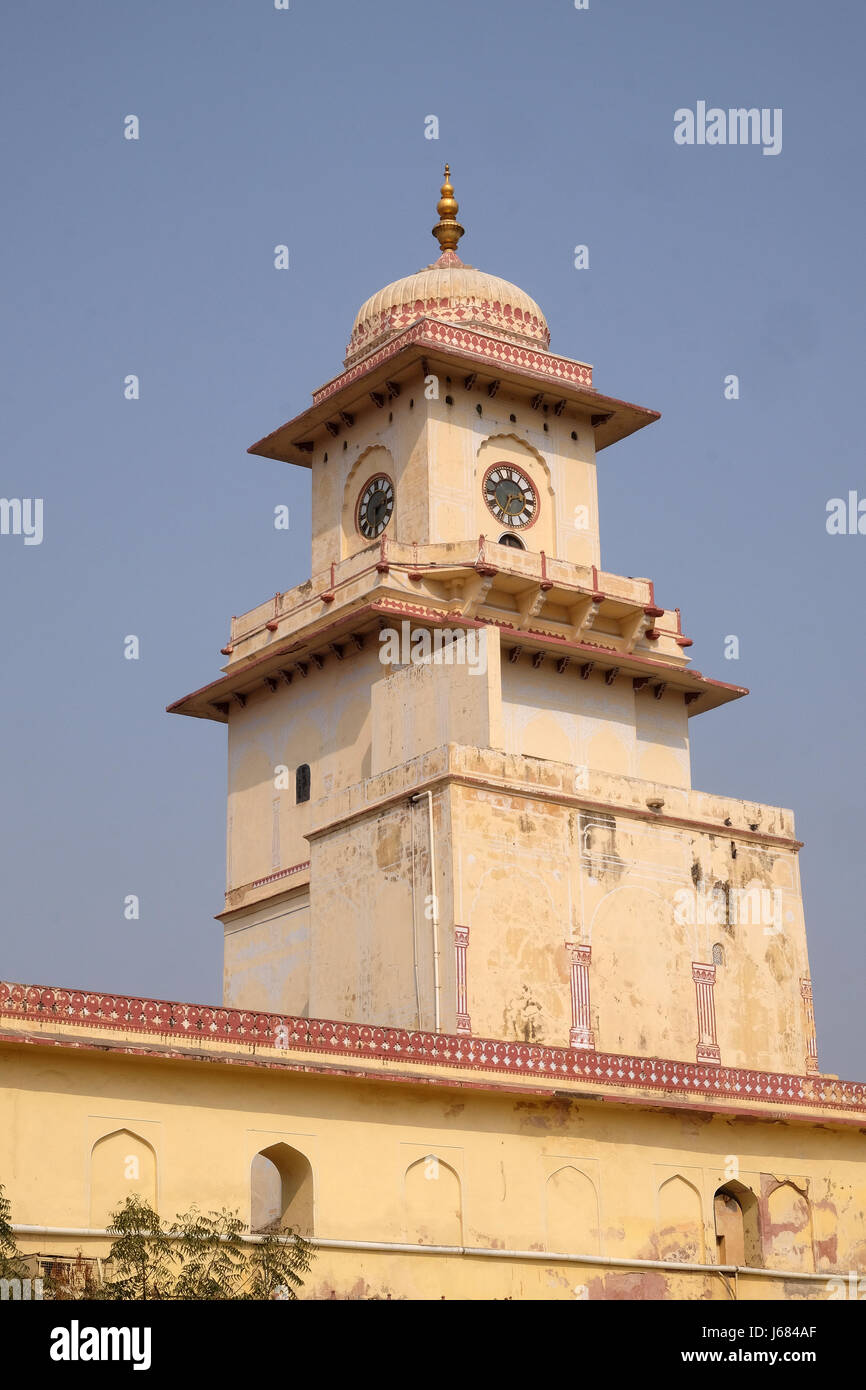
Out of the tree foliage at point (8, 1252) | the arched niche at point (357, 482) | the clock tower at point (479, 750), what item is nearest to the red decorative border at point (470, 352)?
the clock tower at point (479, 750)

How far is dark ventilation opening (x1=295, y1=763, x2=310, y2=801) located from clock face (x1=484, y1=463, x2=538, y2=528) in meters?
5.50

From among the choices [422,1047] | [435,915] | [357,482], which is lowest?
[422,1047]

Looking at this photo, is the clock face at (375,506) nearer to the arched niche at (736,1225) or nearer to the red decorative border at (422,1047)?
the red decorative border at (422,1047)

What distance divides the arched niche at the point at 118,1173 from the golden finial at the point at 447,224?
72.7ft

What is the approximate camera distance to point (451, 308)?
36.4 metres

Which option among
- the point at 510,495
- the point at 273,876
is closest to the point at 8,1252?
the point at 273,876

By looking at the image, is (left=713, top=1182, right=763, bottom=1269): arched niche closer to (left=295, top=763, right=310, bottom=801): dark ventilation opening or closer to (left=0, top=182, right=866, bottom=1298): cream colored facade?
(left=0, top=182, right=866, bottom=1298): cream colored facade

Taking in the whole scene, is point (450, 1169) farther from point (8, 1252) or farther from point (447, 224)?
point (447, 224)

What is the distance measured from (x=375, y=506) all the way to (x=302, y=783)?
5307 mm

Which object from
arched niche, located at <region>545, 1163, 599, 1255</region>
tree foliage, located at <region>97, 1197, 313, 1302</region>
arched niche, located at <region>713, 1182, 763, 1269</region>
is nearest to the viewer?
tree foliage, located at <region>97, 1197, 313, 1302</region>

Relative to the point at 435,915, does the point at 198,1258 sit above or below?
below

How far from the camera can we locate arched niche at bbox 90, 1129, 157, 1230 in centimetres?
2034

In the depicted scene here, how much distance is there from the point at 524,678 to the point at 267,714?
484 centimetres

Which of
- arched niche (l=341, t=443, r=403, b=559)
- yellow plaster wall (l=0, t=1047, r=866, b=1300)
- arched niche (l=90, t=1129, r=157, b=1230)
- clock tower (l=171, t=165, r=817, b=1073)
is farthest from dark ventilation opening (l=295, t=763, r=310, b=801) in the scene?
arched niche (l=90, t=1129, r=157, b=1230)
